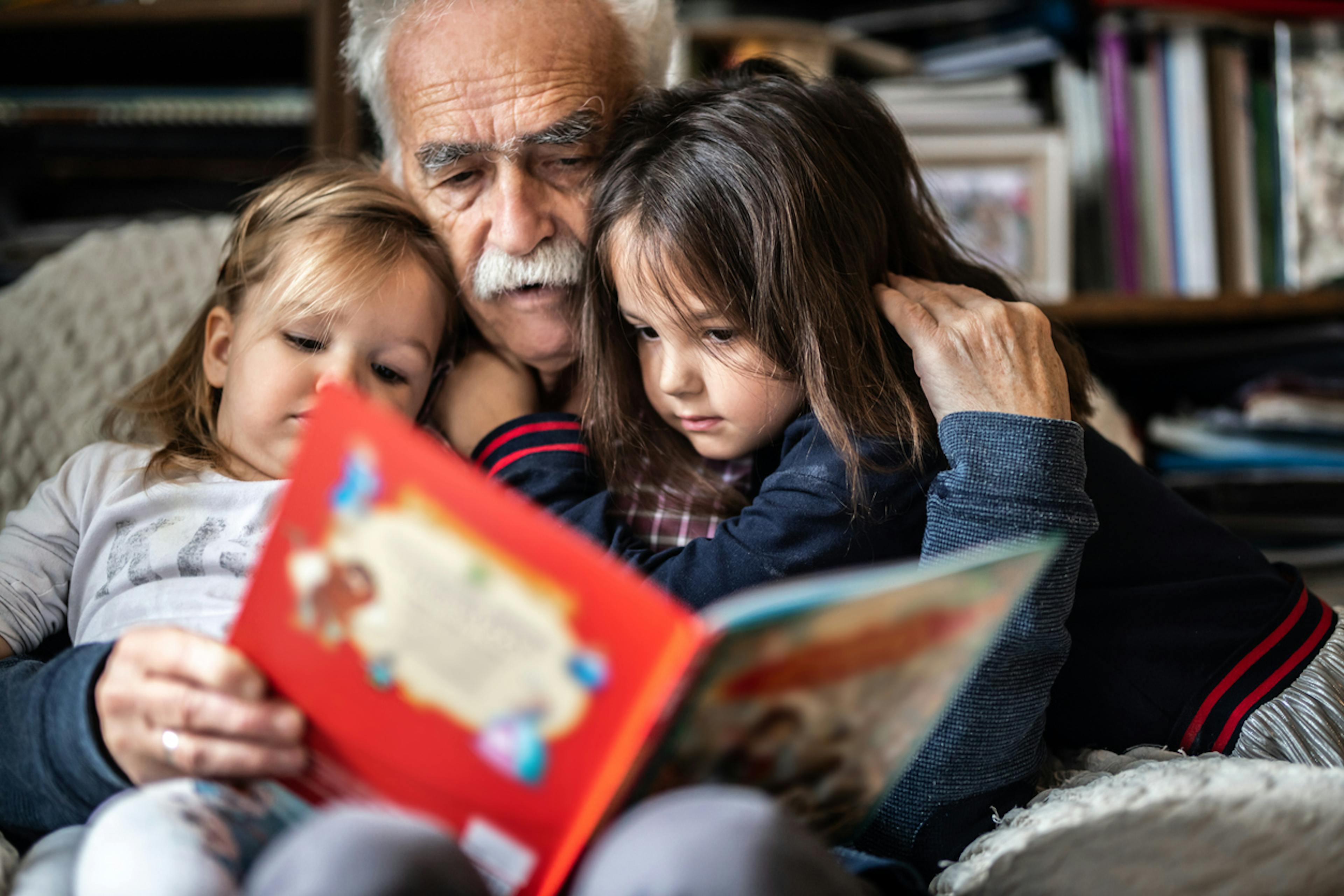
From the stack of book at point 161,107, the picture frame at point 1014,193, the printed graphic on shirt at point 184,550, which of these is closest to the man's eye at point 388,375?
the printed graphic on shirt at point 184,550

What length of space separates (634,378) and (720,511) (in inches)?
6.4

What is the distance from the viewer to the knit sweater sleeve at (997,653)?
0.83 metres

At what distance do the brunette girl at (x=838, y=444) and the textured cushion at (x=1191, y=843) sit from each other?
15 cm

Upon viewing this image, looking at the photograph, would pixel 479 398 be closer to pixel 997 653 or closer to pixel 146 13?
pixel 997 653

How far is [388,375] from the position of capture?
1.08 m

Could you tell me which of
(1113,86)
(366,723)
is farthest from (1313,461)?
(366,723)

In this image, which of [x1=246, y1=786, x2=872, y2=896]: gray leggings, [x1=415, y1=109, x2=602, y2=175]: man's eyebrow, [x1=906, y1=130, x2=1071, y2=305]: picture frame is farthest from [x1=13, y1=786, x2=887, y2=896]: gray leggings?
[x1=906, y1=130, x2=1071, y2=305]: picture frame

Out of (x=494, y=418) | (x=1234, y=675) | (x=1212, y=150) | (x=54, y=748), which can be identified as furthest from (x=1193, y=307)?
(x=54, y=748)

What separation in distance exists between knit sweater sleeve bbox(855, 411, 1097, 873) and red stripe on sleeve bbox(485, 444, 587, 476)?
36 centimetres

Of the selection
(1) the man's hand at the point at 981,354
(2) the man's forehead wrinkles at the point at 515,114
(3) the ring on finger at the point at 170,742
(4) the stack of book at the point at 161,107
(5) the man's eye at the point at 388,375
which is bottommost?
(3) the ring on finger at the point at 170,742

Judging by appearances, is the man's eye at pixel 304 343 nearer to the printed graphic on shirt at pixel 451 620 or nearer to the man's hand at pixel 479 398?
the man's hand at pixel 479 398

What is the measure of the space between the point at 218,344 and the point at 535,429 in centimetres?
36

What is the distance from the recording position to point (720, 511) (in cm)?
108

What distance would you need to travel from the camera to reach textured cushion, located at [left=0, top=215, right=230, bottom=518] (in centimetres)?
121
